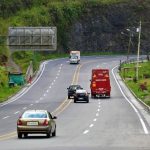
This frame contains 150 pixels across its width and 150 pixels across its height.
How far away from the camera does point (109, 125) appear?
44.7 metres

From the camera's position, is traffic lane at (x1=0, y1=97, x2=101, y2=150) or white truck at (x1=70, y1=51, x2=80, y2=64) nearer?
traffic lane at (x1=0, y1=97, x2=101, y2=150)

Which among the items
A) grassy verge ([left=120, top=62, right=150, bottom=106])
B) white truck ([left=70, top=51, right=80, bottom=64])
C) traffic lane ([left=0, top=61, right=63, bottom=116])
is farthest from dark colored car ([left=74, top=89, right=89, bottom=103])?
white truck ([left=70, top=51, right=80, bottom=64])

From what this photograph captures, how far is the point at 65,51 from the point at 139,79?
45177 mm

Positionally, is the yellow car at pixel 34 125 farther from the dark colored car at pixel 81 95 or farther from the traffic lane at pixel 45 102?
the dark colored car at pixel 81 95

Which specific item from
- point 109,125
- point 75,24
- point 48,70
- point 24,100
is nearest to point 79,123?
point 109,125

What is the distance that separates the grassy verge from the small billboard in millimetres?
12912

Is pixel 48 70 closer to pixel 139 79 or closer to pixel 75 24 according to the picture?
pixel 139 79

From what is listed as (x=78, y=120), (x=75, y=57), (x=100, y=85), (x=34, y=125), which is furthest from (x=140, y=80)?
(x=34, y=125)

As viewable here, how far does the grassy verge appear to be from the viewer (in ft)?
293

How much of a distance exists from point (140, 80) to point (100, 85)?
1112 inches

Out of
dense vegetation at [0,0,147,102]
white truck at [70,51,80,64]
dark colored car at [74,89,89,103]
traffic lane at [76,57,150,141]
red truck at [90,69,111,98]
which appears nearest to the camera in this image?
traffic lane at [76,57,150,141]

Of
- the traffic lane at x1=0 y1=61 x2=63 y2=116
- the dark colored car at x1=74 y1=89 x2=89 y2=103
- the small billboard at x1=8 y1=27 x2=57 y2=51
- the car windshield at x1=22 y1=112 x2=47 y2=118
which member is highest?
the small billboard at x1=8 y1=27 x2=57 y2=51

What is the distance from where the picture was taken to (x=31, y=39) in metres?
87.8

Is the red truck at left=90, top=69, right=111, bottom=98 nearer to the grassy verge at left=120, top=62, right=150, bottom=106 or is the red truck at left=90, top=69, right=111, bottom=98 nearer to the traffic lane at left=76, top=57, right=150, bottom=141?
the traffic lane at left=76, top=57, right=150, bottom=141
